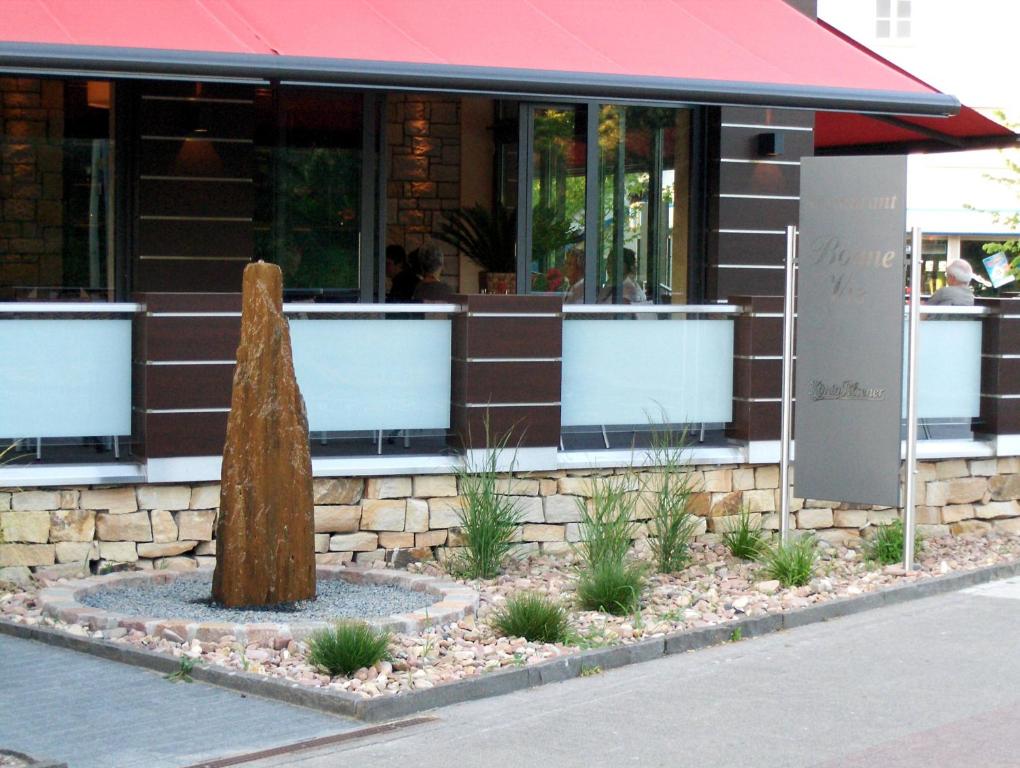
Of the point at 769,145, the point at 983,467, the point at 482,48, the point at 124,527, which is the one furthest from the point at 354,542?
the point at 769,145

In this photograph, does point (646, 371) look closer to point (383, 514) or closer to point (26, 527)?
point (383, 514)

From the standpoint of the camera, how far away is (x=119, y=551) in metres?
9.73

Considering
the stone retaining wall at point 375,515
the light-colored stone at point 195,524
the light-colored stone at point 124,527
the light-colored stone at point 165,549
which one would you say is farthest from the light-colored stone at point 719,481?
the light-colored stone at point 124,527

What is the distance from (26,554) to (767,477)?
16.8 feet

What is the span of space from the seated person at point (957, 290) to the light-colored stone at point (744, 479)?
2439 millimetres

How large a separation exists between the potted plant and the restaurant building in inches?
5.3

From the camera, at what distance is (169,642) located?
313 inches

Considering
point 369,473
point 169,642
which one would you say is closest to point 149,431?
point 369,473

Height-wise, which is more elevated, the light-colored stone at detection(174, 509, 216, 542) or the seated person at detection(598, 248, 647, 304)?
the seated person at detection(598, 248, 647, 304)

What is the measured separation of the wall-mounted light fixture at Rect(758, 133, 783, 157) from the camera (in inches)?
562

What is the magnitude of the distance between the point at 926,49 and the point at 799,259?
2574 centimetres

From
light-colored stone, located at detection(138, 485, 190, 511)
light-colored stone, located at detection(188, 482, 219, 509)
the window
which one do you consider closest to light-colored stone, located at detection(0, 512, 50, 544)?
light-colored stone, located at detection(138, 485, 190, 511)

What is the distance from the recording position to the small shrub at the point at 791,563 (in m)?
9.98

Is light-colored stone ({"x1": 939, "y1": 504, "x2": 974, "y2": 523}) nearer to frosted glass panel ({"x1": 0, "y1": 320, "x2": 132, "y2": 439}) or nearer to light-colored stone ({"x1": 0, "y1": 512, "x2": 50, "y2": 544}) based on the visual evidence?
frosted glass panel ({"x1": 0, "y1": 320, "x2": 132, "y2": 439})
